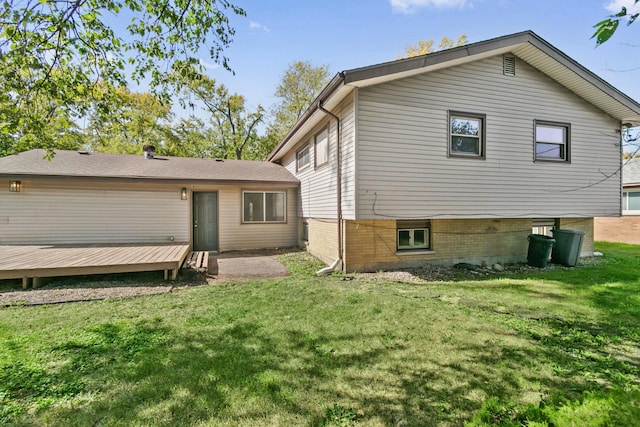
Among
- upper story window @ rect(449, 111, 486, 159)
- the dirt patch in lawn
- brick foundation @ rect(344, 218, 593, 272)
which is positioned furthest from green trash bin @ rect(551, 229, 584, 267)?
the dirt patch in lawn

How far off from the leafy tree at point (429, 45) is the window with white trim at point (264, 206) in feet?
58.7

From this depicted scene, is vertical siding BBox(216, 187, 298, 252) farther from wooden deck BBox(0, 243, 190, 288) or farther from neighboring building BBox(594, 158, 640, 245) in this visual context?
neighboring building BBox(594, 158, 640, 245)

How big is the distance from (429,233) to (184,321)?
6.27m

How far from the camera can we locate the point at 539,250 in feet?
26.3

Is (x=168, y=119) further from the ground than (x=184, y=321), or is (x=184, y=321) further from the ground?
(x=168, y=119)

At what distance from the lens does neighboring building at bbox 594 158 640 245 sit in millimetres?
13664

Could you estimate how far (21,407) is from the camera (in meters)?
2.33

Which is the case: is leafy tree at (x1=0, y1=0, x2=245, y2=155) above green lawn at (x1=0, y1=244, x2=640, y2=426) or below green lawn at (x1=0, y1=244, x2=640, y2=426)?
above

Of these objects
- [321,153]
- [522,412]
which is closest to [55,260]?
[321,153]

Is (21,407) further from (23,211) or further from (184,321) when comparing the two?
(23,211)

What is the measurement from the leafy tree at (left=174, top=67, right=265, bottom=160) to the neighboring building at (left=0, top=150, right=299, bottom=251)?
47.2ft

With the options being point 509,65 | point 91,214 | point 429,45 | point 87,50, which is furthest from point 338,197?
point 429,45

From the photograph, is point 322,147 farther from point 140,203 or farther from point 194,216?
point 140,203

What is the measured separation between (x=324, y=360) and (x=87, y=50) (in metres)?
5.60
